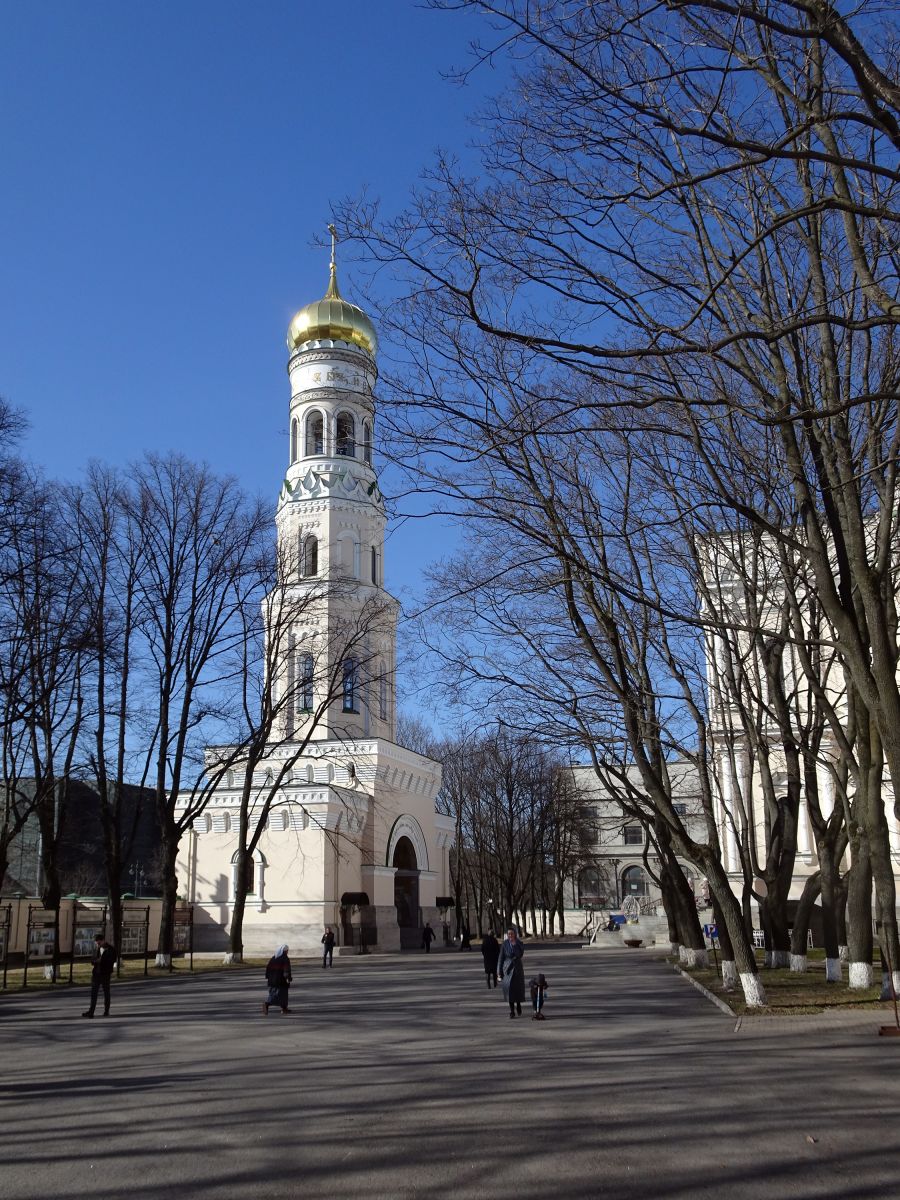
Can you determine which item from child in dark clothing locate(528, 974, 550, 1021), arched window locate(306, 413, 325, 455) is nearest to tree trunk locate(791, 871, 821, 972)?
child in dark clothing locate(528, 974, 550, 1021)

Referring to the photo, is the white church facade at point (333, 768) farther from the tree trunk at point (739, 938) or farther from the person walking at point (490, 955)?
the tree trunk at point (739, 938)

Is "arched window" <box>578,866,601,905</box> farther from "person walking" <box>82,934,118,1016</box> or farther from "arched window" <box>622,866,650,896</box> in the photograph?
"person walking" <box>82,934,118,1016</box>

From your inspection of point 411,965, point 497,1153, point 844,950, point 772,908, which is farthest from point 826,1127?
point 411,965

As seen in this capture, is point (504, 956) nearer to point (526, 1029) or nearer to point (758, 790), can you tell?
point (526, 1029)

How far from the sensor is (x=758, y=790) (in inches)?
2087

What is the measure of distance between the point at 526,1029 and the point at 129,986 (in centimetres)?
1434

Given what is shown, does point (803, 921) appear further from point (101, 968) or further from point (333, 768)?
point (333, 768)

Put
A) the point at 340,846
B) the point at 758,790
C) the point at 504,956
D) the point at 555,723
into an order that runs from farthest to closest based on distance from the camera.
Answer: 1. the point at 758,790
2. the point at 340,846
3. the point at 555,723
4. the point at 504,956

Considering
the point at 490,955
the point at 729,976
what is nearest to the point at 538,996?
the point at 729,976

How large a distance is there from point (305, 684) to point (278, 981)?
60.3ft

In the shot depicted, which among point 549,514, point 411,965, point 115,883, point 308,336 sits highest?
point 308,336

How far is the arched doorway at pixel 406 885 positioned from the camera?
50375mm

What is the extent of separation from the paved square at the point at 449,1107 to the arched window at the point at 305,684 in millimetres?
18285

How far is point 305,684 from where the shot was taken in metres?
36.6
